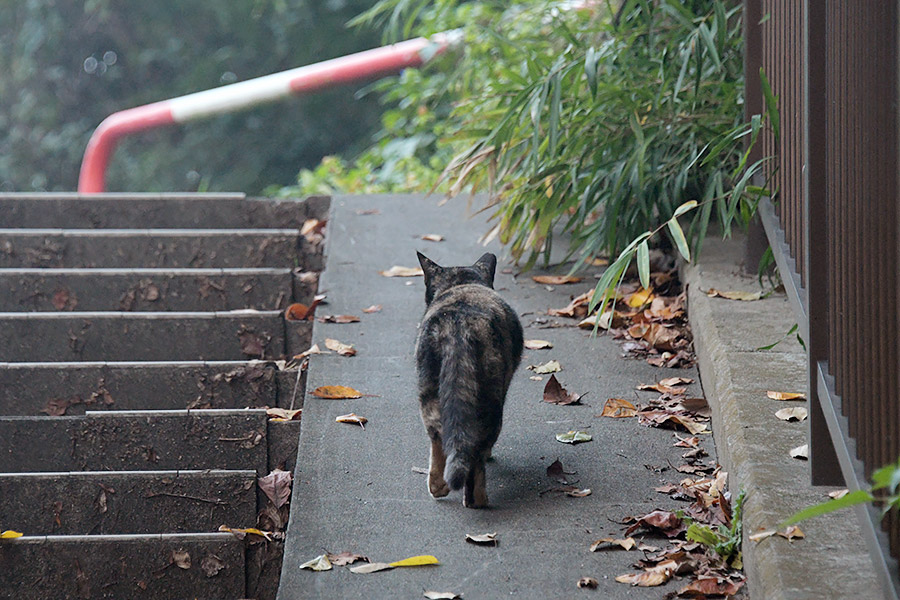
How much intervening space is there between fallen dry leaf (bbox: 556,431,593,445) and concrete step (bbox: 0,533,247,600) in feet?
3.86

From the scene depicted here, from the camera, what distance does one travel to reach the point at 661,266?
518 cm

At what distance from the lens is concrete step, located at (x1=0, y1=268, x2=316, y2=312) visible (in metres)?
5.18

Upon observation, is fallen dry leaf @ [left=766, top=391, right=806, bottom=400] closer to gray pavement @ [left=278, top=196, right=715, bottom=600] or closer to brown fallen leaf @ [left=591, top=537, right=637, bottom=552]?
gray pavement @ [left=278, top=196, right=715, bottom=600]

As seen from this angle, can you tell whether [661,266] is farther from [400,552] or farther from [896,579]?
[896,579]

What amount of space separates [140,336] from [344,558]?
7.12 feet

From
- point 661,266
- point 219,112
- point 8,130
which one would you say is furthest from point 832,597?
point 8,130

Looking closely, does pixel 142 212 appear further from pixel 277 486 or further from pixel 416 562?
pixel 416 562

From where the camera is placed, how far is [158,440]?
Result: 3908 mm

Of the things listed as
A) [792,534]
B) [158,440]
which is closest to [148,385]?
[158,440]

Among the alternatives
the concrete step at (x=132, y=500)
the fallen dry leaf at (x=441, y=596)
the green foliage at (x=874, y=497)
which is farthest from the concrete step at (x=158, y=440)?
the green foliage at (x=874, y=497)

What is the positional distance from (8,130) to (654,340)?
13.1 metres

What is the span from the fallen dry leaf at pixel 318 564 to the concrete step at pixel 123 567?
445mm

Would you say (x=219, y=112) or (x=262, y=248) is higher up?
(x=219, y=112)

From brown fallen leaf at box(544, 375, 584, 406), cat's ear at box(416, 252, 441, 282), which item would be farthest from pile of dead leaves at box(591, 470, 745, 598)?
cat's ear at box(416, 252, 441, 282)
